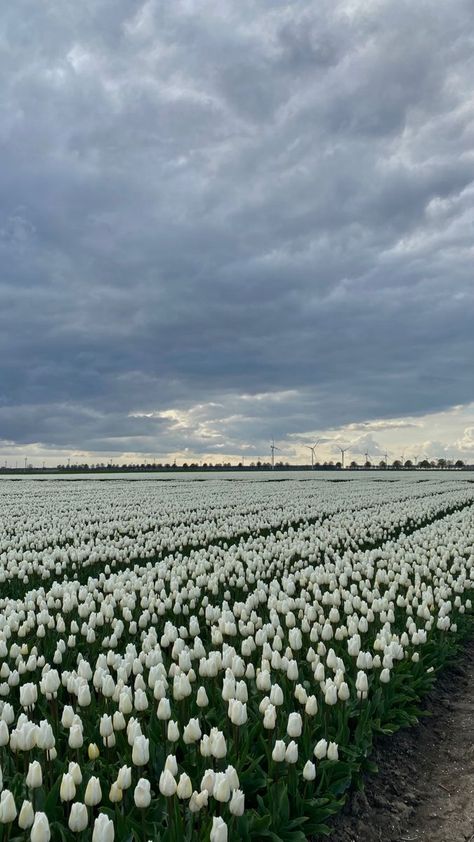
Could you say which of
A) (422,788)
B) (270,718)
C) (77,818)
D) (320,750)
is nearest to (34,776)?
(77,818)

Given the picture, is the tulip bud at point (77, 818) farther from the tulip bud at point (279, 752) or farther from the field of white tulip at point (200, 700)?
the tulip bud at point (279, 752)

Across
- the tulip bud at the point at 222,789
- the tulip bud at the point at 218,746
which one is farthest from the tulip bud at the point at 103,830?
the tulip bud at the point at 218,746

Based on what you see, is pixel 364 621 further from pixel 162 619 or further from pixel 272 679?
pixel 162 619

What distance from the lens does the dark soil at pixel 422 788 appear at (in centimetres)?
498

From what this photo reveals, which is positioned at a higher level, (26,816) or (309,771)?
(26,816)

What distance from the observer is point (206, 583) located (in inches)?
464

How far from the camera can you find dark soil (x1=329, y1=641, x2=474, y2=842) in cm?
498

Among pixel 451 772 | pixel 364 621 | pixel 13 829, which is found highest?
pixel 364 621

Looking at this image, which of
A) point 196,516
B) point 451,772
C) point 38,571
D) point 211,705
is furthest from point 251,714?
point 196,516

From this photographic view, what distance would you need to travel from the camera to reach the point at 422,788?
5.73 meters

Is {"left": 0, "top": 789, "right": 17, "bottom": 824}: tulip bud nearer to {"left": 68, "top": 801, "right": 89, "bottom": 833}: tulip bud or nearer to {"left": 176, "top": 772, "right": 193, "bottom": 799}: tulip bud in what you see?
{"left": 68, "top": 801, "right": 89, "bottom": 833}: tulip bud

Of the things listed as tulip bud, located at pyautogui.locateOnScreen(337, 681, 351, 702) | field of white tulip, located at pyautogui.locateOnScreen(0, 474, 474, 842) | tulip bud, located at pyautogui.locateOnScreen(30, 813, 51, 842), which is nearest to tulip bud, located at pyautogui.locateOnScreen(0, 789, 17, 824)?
Answer: field of white tulip, located at pyautogui.locateOnScreen(0, 474, 474, 842)

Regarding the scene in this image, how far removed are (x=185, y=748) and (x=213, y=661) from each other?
40.9 inches

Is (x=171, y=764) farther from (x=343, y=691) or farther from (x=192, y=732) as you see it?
(x=343, y=691)
